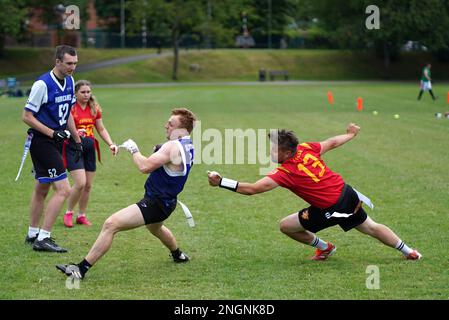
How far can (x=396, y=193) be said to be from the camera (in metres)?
12.4

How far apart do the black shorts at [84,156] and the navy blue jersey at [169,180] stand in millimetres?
2361

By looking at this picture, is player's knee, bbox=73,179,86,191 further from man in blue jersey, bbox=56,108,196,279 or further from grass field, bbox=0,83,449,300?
man in blue jersey, bbox=56,108,196,279

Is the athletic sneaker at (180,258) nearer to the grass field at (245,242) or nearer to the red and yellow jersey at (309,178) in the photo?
the grass field at (245,242)

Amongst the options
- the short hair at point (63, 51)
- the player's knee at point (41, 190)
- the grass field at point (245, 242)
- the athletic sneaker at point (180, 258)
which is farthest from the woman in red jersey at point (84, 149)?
the athletic sneaker at point (180, 258)

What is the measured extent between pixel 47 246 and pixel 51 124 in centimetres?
139

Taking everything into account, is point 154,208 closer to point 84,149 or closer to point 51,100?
point 51,100

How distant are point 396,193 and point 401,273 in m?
4.91

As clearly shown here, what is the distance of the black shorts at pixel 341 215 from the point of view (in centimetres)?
794

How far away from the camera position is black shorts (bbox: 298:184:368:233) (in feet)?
26.0

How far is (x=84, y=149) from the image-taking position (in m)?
10.2

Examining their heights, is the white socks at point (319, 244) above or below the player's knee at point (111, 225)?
below

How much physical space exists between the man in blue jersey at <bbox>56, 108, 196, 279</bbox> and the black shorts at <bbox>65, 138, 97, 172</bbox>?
230cm
